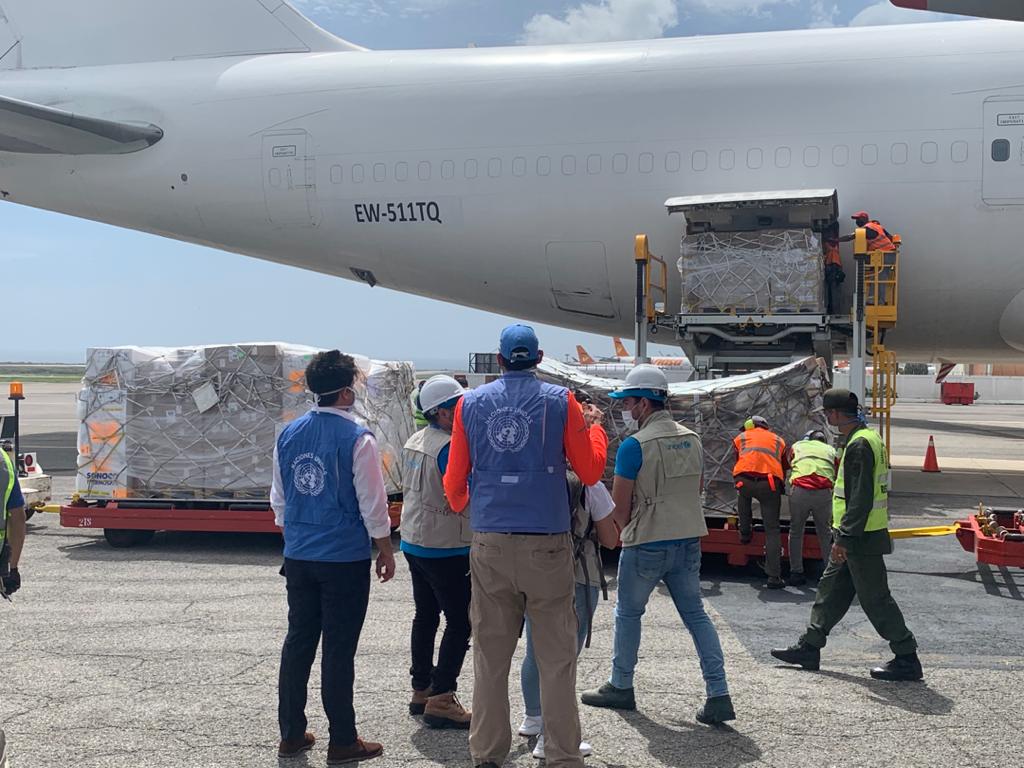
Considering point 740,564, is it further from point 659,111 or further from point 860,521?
point 659,111

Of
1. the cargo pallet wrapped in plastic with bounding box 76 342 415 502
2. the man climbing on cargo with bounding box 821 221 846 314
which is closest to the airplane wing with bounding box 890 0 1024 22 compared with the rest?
the cargo pallet wrapped in plastic with bounding box 76 342 415 502

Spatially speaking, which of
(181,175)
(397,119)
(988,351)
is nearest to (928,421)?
(988,351)

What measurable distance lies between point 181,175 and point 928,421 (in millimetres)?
25688

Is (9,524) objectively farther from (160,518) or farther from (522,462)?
(160,518)

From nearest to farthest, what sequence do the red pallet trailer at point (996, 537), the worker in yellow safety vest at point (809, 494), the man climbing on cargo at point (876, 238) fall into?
the red pallet trailer at point (996, 537), the worker in yellow safety vest at point (809, 494), the man climbing on cargo at point (876, 238)

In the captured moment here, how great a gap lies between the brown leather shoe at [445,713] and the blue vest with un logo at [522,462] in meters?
1.20

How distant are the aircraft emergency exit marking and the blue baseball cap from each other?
1025cm

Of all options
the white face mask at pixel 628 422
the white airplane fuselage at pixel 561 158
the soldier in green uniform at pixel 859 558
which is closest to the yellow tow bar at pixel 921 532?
the white face mask at pixel 628 422

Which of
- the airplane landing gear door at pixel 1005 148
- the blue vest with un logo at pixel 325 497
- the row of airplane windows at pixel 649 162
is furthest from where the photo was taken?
the row of airplane windows at pixel 649 162

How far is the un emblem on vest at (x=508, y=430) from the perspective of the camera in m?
4.07

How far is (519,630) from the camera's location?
4.16 metres

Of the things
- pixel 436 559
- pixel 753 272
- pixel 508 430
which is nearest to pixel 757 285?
pixel 753 272

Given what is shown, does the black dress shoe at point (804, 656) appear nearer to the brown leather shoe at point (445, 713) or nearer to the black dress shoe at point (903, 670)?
the black dress shoe at point (903, 670)

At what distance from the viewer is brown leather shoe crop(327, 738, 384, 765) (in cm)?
429
